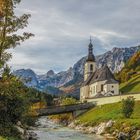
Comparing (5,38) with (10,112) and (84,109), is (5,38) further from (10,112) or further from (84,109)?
(84,109)

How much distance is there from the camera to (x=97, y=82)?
152 m

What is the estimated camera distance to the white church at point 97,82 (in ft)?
469

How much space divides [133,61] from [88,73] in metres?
34.2

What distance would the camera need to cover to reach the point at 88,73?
17288 centimetres

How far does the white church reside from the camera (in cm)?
14300

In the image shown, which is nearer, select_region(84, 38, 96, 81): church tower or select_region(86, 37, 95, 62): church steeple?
select_region(84, 38, 96, 81): church tower

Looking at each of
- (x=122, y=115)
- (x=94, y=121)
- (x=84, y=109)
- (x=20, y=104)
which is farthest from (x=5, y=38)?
(x=84, y=109)

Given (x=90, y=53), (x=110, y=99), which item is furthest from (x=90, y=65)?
(x=110, y=99)

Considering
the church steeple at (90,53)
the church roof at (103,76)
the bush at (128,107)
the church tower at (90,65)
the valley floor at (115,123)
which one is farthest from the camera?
the church steeple at (90,53)

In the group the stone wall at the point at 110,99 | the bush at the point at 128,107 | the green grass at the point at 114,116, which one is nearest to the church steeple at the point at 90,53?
the stone wall at the point at 110,99

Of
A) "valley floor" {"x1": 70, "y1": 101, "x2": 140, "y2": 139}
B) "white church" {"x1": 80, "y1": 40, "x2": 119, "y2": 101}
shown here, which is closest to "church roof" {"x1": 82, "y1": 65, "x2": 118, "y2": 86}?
"white church" {"x1": 80, "y1": 40, "x2": 119, "y2": 101}

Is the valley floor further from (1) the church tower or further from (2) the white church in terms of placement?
(1) the church tower

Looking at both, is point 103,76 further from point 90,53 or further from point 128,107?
point 128,107

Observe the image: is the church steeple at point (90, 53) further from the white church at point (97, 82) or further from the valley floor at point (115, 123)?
the valley floor at point (115, 123)
